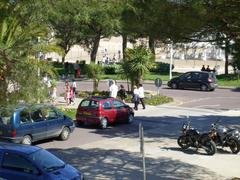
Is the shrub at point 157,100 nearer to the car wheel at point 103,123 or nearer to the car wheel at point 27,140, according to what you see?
the car wheel at point 103,123

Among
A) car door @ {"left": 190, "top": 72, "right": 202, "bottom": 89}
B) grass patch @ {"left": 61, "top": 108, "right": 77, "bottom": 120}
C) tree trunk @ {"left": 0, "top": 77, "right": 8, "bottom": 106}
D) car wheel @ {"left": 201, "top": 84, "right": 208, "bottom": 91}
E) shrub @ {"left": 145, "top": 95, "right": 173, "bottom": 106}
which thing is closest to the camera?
tree trunk @ {"left": 0, "top": 77, "right": 8, "bottom": 106}

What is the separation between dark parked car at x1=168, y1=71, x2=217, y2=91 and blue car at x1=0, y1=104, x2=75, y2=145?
22240 millimetres

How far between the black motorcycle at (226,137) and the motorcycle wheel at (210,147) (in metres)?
0.49

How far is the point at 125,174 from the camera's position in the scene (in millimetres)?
17062

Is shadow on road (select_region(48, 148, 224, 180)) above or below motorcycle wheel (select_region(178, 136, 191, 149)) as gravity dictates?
below

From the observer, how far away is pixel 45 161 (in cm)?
1394

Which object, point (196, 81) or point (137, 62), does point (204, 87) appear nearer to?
point (196, 81)

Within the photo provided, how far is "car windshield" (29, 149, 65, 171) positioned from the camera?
1368cm

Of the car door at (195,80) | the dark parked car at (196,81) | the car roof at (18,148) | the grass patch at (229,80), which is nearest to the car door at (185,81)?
the dark parked car at (196,81)

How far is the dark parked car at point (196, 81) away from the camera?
43219 millimetres

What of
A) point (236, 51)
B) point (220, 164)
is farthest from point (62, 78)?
point (236, 51)

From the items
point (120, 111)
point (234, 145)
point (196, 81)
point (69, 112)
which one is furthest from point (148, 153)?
point (196, 81)

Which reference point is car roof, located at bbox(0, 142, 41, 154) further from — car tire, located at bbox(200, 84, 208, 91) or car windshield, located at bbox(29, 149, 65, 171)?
car tire, located at bbox(200, 84, 208, 91)

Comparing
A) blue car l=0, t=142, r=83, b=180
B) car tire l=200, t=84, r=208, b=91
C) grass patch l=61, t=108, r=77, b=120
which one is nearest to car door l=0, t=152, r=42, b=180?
blue car l=0, t=142, r=83, b=180
